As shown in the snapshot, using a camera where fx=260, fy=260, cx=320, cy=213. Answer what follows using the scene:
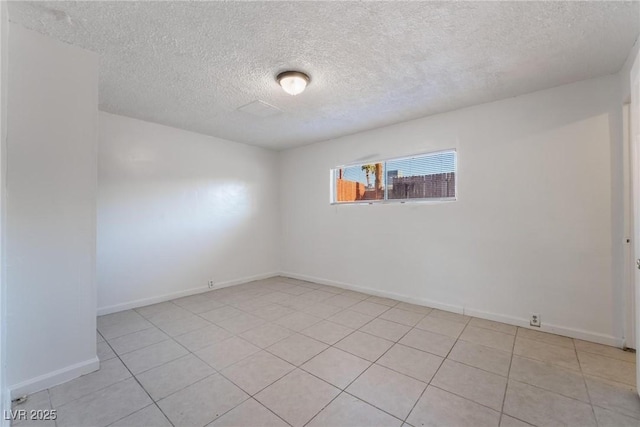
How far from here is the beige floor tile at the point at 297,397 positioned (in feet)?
5.35

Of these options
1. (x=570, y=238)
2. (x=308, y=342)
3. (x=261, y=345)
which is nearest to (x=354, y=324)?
(x=308, y=342)

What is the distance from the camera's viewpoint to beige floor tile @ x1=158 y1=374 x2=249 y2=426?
1.61m

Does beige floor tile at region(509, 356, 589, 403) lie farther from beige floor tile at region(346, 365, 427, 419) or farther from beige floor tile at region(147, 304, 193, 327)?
beige floor tile at region(147, 304, 193, 327)

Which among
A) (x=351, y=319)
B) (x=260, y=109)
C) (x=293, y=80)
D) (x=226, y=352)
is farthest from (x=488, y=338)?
(x=260, y=109)

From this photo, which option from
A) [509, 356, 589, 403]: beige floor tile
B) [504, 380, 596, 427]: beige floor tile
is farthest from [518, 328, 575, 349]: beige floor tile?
[504, 380, 596, 427]: beige floor tile

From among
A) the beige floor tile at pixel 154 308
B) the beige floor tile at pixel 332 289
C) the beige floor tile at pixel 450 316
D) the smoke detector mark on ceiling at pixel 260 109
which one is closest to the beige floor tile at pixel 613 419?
the beige floor tile at pixel 450 316

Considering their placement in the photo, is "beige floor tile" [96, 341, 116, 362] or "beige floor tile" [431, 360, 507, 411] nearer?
"beige floor tile" [431, 360, 507, 411]

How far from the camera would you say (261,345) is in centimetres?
250

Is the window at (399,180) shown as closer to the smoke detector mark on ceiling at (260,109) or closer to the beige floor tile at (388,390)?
the smoke detector mark on ceiling at (260,109)

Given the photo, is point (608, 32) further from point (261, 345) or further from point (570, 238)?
point (261, 345)

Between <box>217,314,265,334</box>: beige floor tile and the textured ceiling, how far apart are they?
259cm

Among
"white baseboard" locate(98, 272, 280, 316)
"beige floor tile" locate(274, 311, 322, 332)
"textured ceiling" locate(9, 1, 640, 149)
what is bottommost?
"beige floor tile" locate(274, 311, 322, 332)

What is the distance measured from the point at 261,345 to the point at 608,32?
3.77 m

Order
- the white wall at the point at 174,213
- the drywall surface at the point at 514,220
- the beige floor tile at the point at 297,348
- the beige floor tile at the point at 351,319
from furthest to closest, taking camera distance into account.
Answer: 1. the white wall at the point at 174,213
2. the beige floor tile at the point at 351,319
3. the drywall surface at the point at 514,220
4. the beige floor tile at the point at 297,348
